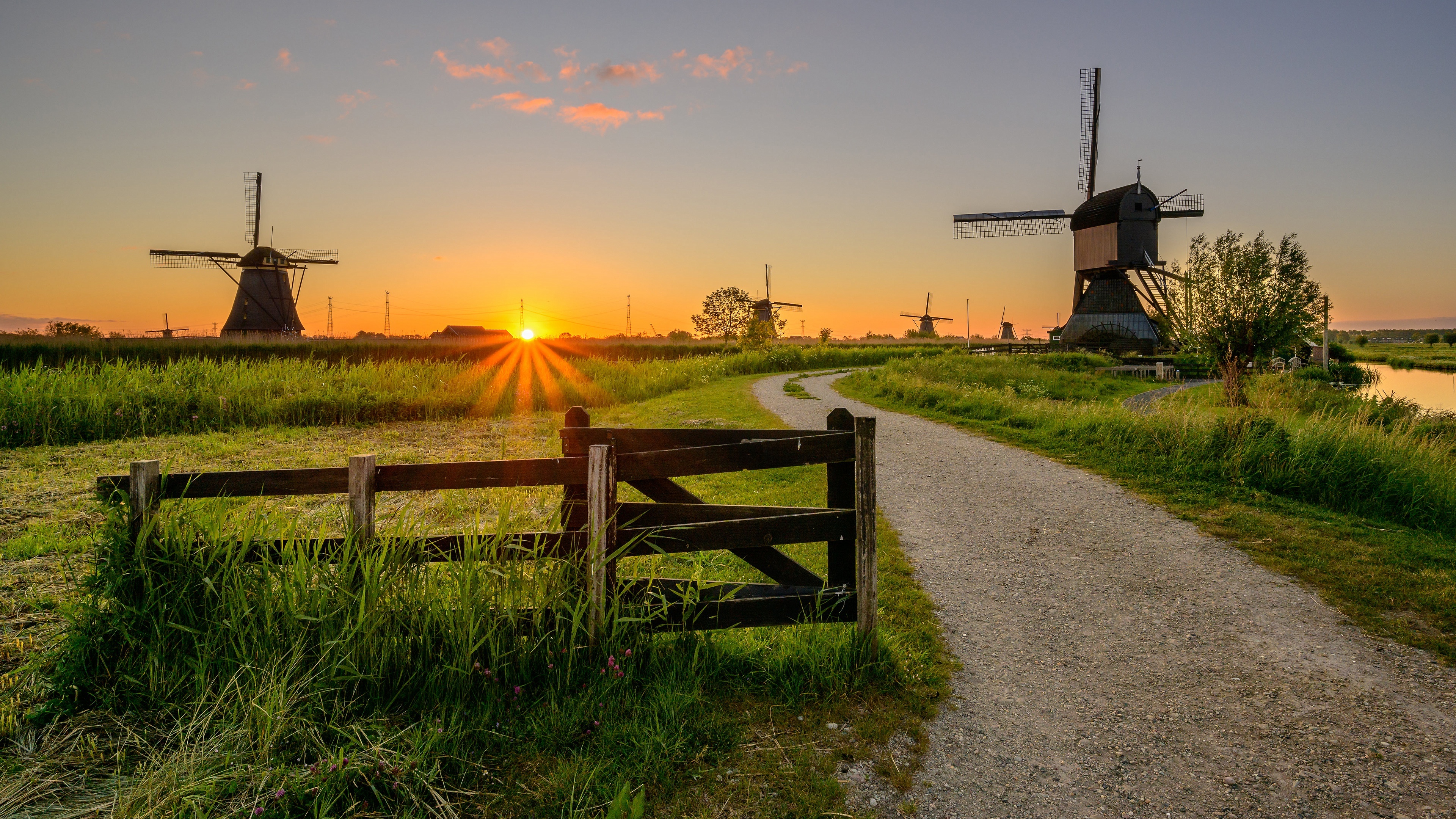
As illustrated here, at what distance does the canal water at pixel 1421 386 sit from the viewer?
26.9 meters

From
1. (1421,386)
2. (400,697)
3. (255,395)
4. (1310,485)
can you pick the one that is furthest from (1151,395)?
(255,395)

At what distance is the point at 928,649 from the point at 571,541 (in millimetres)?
2791

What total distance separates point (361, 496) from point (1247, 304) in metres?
24.8

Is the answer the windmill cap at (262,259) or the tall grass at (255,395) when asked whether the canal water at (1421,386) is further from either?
the windmill cap at (262,259)

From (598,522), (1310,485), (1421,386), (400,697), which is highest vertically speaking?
(1421,386)

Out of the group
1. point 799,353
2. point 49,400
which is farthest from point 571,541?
point 799,353

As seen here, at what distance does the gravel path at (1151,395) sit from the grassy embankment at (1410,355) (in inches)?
1153

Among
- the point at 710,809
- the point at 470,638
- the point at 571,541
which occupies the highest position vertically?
the point at 571,541

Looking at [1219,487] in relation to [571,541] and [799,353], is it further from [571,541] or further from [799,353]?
[799,353]

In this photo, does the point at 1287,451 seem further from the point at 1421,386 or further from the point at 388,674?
the point at 1421,386

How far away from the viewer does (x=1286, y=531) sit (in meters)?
7.83

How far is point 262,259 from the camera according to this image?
49125 mm

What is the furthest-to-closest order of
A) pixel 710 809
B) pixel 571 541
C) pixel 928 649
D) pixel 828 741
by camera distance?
1. pixel 928 649
2. pixel 571 541
3. pixel 828 741
4. pixel 710 809

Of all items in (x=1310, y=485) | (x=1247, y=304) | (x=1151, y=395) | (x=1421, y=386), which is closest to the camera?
(x=1310, y=485)
